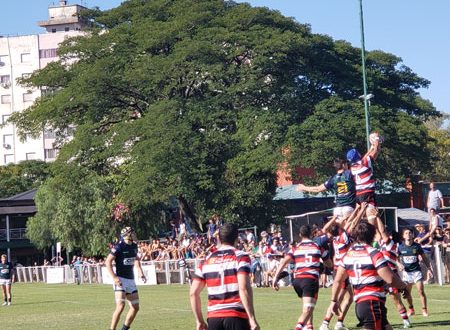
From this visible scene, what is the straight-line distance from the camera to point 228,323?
11.1 metres

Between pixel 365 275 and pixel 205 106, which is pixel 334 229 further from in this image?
pixel 205 106

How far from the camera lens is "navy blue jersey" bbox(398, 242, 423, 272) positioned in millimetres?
22781

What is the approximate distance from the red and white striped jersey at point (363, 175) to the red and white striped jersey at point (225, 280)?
767cm

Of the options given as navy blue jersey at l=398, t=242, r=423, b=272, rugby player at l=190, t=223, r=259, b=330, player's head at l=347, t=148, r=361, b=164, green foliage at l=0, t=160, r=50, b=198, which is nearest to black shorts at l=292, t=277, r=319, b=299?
player's head at l=347, t=148, r=361, b=164

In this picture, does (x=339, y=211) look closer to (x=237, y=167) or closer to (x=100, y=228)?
(x=237, y=167)

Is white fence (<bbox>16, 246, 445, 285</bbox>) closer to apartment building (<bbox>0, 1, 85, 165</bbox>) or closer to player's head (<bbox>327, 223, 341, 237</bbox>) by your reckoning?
player's head (<bbox>327, 223, 341, 237</bbox>)

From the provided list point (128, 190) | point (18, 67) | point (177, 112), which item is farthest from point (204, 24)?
point (18, 67)

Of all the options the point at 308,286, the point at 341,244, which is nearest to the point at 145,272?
the point at 341,244

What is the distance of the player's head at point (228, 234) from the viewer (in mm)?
11312

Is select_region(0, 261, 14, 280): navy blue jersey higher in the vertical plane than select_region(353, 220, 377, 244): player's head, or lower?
lower

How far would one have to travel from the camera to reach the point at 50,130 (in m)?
61.2

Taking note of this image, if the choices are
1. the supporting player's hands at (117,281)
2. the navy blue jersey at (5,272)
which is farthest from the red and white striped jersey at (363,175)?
the navy blue jersey at (5,272)

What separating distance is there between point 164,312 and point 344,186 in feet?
31.3

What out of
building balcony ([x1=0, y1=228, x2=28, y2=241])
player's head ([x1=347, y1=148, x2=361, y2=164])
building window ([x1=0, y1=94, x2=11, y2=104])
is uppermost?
building window ([x1=0, y1=94, x2=11, y2=104])
